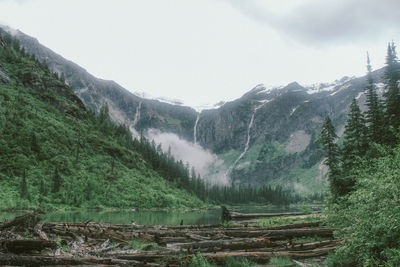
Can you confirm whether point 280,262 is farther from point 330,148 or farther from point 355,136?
point 355,136

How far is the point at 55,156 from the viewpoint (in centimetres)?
Result: 8269

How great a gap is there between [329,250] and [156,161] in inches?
5573

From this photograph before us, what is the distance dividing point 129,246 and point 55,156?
239ft

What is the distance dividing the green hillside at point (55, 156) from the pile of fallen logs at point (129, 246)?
37660 millimetres

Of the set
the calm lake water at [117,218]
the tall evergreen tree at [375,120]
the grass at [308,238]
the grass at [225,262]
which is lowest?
the calm lake water at [117,218]

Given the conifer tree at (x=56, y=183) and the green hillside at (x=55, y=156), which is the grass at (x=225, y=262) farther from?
the conifer tree at (x=56, y=183)

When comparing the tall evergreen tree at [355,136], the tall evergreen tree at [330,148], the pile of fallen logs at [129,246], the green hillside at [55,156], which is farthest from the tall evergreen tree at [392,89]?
the green hillside at [55,156]

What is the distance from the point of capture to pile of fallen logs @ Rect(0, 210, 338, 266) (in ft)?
39.7

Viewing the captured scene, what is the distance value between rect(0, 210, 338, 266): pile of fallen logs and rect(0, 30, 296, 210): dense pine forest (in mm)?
37563

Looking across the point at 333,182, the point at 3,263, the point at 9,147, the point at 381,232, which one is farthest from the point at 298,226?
the point at 9,147

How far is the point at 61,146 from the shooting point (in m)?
89.8

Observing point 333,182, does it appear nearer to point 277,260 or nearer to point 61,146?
point 277,260

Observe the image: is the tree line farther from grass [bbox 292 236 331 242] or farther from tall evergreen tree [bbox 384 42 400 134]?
grass [bbox 292 236 331 242]

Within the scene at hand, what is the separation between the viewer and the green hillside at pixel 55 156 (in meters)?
65.9
